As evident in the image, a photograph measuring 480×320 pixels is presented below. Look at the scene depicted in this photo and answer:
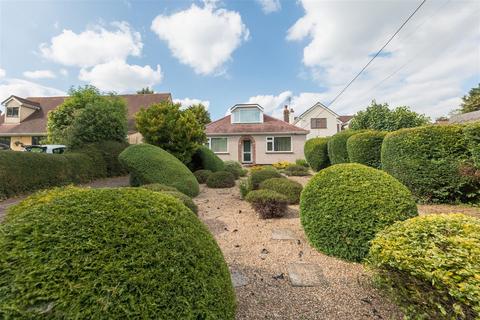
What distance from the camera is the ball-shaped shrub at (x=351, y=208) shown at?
8.85ft

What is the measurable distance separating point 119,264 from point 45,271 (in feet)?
1.05

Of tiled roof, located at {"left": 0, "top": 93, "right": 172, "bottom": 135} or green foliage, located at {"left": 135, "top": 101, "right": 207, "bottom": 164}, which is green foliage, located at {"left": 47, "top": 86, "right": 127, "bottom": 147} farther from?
tiled roof, located at {"left": 0, "top": 93, "right": 172, "bottom": 135}

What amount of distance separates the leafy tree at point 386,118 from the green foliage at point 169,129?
9.15 m

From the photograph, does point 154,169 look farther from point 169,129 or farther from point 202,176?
point 169,129

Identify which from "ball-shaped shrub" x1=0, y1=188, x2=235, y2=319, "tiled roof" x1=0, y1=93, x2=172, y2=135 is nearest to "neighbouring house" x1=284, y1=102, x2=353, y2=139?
"tiled roof" x1=0, y1=93, x2=172, y2=135

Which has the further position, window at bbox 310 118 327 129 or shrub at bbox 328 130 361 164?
window at bbox 310 118 327 129

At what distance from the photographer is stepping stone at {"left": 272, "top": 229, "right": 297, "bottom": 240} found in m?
3.62

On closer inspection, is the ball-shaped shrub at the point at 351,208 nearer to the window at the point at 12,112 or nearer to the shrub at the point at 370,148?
the shrub at the point at 370,148

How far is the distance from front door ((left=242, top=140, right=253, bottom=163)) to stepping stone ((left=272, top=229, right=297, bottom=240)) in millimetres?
14089

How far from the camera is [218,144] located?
715 inches

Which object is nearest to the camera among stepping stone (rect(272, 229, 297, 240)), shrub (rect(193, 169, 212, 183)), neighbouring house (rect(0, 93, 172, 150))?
stepping stone (rect(272, 229, 297, 240))

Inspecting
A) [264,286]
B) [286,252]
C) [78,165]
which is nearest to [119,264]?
[264,286]

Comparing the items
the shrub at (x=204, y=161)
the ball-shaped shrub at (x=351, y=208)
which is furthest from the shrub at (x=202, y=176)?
the ball-shaped shrub at (x=351, y=208)

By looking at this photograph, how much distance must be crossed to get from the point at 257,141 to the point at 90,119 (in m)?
11.3
